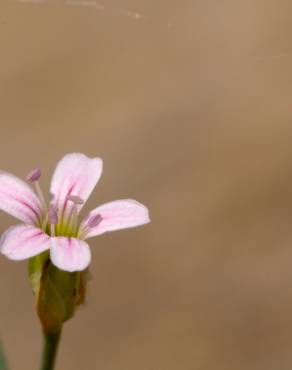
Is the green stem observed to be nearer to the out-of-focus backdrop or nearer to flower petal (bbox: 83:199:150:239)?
Answer: flower petal (bbox: 83:199:150:239)

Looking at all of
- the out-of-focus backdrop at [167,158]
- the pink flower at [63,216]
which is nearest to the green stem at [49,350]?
the pink flower at [63,216]

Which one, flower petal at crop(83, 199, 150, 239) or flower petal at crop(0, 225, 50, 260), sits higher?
flower petal at crop(83, 199, 150, 239)

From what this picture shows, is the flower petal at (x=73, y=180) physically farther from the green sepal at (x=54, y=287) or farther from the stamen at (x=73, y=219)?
the green sepal at (x=54, y=287)

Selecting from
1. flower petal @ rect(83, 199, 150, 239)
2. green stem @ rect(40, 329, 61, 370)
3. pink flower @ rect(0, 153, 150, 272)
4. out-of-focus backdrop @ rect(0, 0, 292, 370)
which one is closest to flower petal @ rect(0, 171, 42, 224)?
pink flower @ rect(0, 153, 150, 272)

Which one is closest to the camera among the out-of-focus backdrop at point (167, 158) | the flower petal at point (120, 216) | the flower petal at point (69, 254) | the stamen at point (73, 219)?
the flower petal at point (69, 254)

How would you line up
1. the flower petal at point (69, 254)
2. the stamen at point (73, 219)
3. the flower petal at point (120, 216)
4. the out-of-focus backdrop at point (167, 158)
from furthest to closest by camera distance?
the out-of-focus backdrop at point (167, 158)
the stamen at point (73, 219)
the flower petal at point (120, 216)
the flower petal at point (69, 254)

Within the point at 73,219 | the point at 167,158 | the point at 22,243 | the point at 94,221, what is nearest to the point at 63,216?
the point at 73,219

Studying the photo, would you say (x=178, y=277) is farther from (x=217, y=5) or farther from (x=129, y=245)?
(x=217, y=5)
